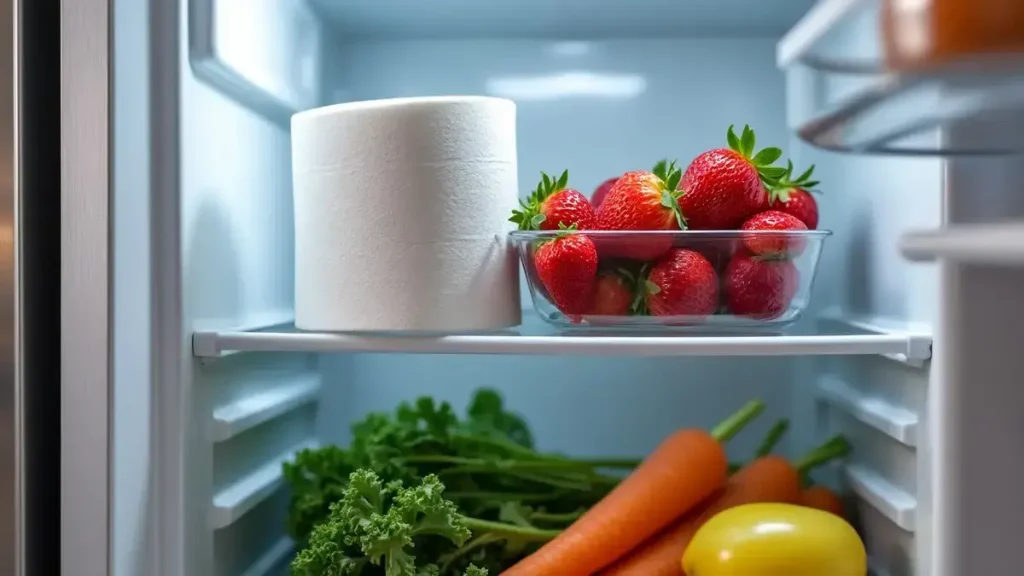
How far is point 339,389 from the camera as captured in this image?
1430 millimetres

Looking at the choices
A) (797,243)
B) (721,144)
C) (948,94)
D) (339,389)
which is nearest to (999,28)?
(948,94)

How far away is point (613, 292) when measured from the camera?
3.29ft

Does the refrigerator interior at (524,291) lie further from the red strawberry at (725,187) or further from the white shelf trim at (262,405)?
the red strawberry at (725,187)

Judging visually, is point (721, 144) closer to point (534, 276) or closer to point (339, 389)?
point (534, 276)

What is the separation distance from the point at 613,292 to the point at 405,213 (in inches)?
9.1

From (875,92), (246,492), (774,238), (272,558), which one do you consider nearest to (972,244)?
(875,92)

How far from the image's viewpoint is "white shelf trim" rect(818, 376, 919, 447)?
3.11 feet

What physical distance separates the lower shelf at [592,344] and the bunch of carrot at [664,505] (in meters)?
0.20

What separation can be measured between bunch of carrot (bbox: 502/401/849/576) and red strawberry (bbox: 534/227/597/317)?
24 centimetres

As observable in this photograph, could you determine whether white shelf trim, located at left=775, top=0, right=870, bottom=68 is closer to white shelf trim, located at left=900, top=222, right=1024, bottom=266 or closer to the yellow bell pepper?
white shelf trim, located at left=900, top=222, right=1024, bottom=266

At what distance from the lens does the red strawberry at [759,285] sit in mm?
981

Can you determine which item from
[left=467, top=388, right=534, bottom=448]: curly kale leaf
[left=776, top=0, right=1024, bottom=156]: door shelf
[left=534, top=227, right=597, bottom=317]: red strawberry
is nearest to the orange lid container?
[left=776, top=0, right=1024, bottom=156]: door shelf

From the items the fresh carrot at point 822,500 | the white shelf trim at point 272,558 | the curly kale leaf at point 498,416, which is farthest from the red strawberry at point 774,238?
the white shelf trim at point 272,558

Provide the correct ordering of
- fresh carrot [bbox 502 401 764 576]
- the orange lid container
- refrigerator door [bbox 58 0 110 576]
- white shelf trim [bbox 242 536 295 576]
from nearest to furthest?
the orange lid container
refrigerator door [bbox 58 0 110 576]
fresh carrot [bbox 502 401 764 576]
white shelf trim [bbox 242 536 295 576]
